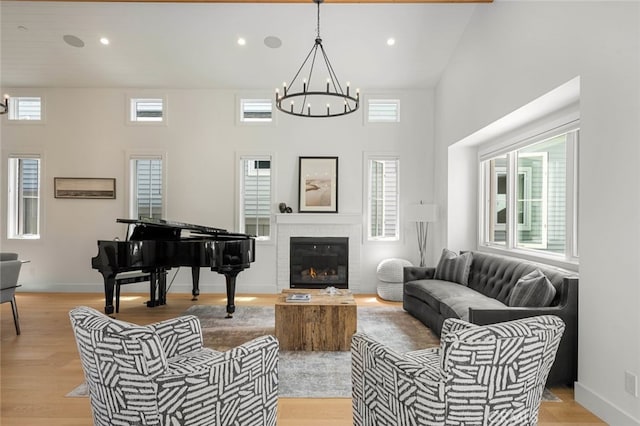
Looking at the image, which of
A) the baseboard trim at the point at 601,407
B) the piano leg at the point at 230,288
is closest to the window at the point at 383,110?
the piano leg at the point at 230,288

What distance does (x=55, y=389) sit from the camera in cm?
313

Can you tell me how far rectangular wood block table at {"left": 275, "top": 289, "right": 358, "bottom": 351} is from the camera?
4.00 m

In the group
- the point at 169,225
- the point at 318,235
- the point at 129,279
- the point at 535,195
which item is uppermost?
the point at 535,195

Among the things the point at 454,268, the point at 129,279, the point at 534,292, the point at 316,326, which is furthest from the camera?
the point at 129,279

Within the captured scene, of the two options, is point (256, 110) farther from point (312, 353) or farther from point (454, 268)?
point (312, 353)

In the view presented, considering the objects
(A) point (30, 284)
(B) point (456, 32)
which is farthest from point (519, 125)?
(A) point (30, 284)

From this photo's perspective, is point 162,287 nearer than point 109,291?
No

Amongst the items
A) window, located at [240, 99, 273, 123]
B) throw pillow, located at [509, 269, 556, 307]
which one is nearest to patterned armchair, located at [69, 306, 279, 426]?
throw pillow, located at [509, 269, 556, 307]

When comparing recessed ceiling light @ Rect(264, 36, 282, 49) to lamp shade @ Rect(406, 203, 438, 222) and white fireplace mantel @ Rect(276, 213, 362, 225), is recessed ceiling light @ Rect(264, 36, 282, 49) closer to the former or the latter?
white fireplace mantel @ Rect(276, 213, 362, 225)

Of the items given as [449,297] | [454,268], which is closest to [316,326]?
[449,297]

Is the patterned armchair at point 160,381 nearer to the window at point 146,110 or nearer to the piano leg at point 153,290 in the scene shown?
the piano leg at point 153,290

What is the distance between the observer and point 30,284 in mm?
6922

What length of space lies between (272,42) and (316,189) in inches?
97.4

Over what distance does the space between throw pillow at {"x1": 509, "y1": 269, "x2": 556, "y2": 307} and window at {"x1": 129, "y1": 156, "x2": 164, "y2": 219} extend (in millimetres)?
5822
